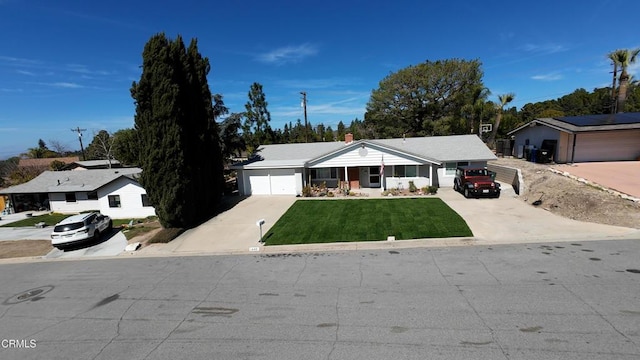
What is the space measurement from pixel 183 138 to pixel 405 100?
1325 inches

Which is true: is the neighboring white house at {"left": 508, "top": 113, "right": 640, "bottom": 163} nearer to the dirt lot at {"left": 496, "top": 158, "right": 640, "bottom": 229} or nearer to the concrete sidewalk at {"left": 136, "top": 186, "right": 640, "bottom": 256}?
the dirt lot at {"left": 496, "top": 158, "right": 640, "bottom": 229}

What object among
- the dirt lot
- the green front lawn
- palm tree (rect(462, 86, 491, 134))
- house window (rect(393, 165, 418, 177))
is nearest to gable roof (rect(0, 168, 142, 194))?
the green front lawn

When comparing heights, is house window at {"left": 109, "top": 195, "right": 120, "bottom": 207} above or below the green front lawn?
above

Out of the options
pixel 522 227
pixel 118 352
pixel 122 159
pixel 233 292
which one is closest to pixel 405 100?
pixel 522 227

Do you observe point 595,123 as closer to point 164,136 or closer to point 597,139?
point 597,139

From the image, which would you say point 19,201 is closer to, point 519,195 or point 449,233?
point 449,233

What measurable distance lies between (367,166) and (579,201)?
1325 centimetres

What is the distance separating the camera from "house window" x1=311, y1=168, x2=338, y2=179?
25.4 metres

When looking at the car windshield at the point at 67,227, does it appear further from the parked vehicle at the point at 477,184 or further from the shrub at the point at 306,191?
the parked vehicle at the point at 477,184

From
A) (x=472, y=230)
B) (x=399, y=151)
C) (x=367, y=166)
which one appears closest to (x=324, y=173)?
(x=367, y=166)

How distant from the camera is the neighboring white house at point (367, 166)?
23.4 metres

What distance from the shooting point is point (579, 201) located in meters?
15.2

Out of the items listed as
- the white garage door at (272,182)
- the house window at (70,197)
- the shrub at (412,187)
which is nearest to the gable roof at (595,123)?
the shrub at (412,187)

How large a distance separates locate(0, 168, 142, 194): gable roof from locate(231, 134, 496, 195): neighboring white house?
10974 millimetres
